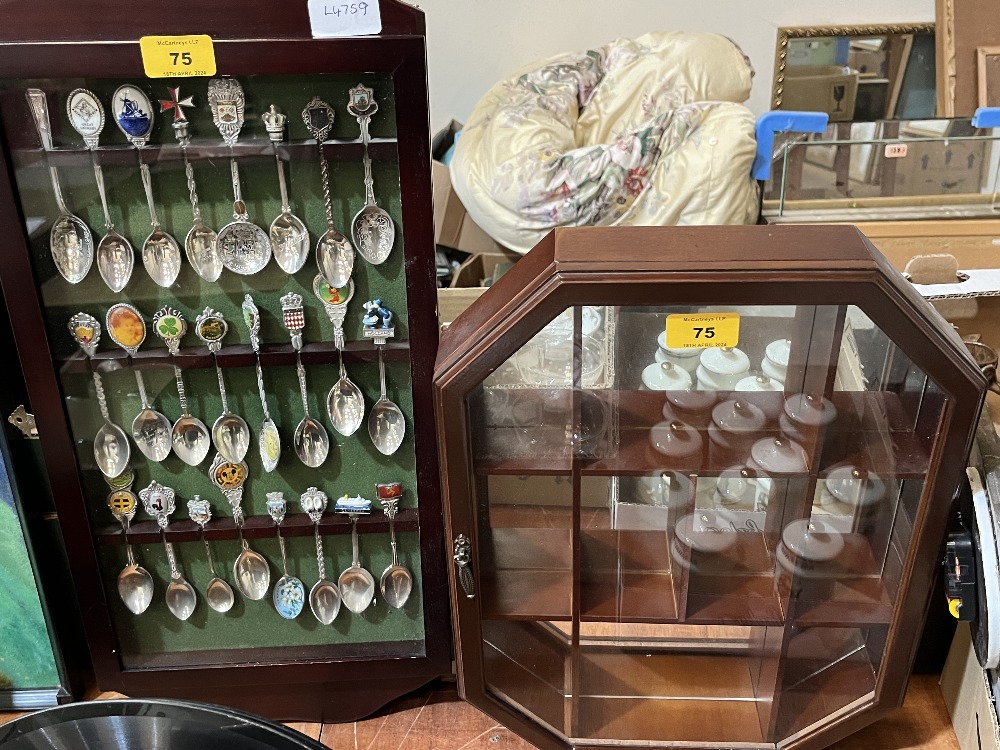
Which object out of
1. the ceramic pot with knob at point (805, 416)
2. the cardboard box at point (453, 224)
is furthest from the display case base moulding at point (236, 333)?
the cardboard box at point (453, 224)

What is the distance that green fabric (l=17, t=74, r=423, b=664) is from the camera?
104cm

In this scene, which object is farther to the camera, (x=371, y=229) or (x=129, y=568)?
(x=129, y=568)

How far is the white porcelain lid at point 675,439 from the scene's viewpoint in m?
1.05

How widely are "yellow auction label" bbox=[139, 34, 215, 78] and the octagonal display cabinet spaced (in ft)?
1.39

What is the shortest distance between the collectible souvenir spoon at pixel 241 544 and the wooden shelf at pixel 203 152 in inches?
16.6

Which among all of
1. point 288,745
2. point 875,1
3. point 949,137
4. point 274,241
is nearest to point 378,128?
point 274,241

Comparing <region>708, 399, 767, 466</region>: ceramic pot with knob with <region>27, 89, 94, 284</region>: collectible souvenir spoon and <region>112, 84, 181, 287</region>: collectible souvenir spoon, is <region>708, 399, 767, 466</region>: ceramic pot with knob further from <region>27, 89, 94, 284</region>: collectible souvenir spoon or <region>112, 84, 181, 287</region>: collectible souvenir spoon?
<region>27, 89, 94, 284</region>: collectible souvenir spoon

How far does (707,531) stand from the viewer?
3.84 ft

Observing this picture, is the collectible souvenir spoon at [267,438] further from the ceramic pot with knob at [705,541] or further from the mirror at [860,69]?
the mirror at [860,69]

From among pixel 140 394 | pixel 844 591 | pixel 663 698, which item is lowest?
pixel 663 698

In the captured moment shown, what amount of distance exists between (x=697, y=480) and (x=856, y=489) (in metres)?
0.22

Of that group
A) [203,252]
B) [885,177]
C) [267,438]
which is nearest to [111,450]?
[267,438]

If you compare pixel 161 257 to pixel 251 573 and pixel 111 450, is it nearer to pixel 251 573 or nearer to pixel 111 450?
pixel 111 450

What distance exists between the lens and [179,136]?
1.03 m
